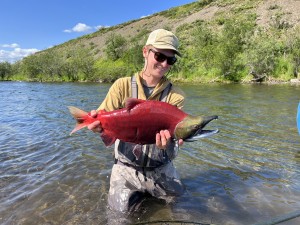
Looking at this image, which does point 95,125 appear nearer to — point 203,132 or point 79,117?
point 79,117

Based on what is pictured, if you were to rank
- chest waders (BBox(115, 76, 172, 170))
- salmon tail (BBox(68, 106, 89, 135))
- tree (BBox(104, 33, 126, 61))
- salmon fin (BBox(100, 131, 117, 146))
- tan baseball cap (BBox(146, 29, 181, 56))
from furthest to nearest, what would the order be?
tree (BBox(104, 33, 126, 61)), chest waders (BBox(115, 76, 172, 170)), tan baseball cap (BBox(146, 29, 181, 56)), salmon fin (BBox(100, 131, 117, 146)), salmon tail (BBox(68, 106, 89, 135))

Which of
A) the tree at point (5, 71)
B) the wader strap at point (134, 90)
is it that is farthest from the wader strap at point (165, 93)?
the tree at point (5, 71)

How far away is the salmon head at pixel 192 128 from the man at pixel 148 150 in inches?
30.4

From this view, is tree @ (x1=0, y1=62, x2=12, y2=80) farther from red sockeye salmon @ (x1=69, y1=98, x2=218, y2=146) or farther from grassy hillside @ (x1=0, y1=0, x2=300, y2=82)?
red sockeye salmon @ (x1=69, y1=98, x2=218, y2=146)

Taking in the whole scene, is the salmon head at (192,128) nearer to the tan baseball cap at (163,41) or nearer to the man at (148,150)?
the man at (148,150)

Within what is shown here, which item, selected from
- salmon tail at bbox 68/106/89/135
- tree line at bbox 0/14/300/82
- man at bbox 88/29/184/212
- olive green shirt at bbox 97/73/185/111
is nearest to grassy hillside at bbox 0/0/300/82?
tree line at bbox 0/14/300/82

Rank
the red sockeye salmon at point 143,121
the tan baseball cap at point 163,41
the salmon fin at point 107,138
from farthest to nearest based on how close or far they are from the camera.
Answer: the tan baseball cap at point 163,41, the salmon fin at point 107,138, the red sockeye salmon at point 143,121

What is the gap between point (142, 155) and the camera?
4.57 meters

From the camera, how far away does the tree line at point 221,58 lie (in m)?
36.7

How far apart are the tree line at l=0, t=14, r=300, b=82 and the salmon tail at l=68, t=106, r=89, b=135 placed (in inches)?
1400

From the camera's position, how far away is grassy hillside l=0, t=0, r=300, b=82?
1460 inches

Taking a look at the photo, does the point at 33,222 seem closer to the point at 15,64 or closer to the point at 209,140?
the point at 209,140

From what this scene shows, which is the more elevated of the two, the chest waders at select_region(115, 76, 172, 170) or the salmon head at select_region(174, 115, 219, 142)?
the salmon head at select_region(174, 115, 219, 142)

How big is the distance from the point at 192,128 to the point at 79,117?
1.20m
